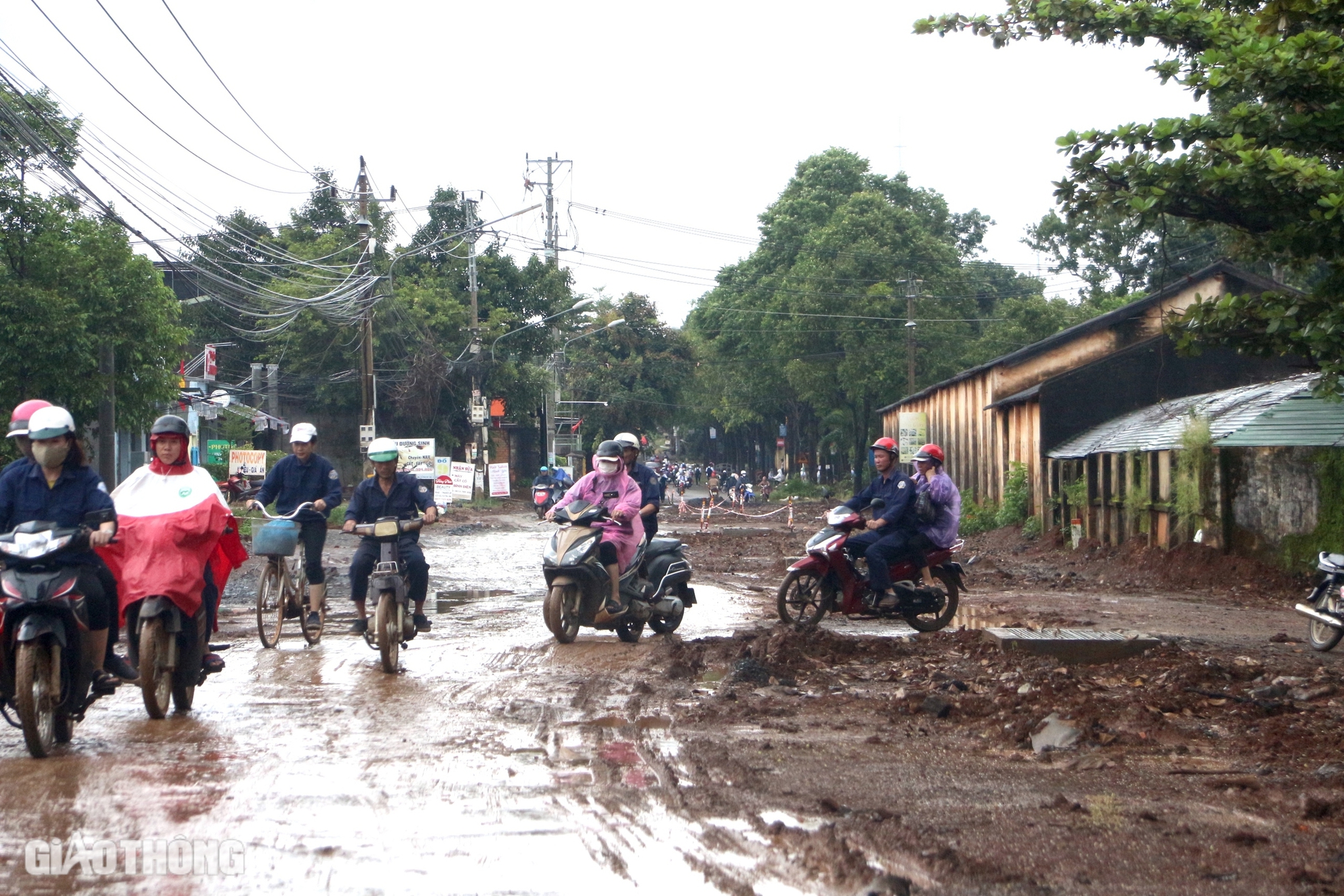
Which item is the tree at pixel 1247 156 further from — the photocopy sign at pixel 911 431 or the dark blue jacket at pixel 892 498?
the photocopy sign at pixel 911 431

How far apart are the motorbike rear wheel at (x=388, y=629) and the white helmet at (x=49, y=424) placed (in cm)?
273

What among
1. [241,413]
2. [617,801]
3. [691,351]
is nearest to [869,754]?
[617,801]

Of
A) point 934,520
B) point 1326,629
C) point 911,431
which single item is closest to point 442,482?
point 911,431

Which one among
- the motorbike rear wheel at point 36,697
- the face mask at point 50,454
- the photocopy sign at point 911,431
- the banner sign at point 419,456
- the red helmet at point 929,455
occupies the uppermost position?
the photocopy sign at point 911,431

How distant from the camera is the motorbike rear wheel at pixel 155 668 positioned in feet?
22.4

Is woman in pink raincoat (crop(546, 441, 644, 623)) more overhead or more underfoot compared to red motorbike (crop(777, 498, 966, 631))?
more overhead

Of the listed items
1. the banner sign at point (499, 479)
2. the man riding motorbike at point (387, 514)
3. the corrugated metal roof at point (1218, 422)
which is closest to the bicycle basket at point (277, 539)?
the man riding motorbike at point (387, 514)

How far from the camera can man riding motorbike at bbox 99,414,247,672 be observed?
6.93 metres

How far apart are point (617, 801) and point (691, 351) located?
65374 millimetres

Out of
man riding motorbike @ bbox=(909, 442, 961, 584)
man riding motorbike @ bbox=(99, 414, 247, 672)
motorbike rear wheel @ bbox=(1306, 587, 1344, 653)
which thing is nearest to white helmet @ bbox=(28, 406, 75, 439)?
man riding motorbike @ bbox=(99, 414, 247, 672)

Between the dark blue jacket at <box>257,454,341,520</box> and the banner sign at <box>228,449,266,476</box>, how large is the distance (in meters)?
15.4

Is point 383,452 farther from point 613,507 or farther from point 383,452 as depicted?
point 613,507

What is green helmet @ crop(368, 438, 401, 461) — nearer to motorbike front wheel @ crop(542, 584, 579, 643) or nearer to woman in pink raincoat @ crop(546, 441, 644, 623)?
woman in pink raincoat @ crop(546, 441, 644, 623)

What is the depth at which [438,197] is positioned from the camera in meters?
50.2
